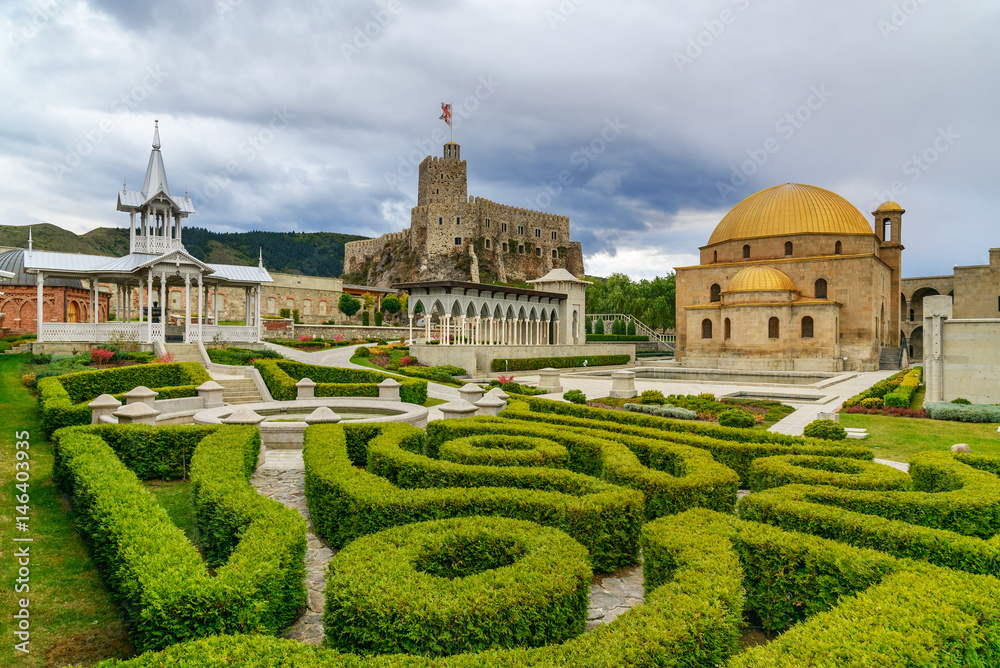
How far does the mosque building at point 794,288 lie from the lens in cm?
3556

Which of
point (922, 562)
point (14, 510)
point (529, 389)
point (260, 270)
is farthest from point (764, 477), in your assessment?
point (260, 270)

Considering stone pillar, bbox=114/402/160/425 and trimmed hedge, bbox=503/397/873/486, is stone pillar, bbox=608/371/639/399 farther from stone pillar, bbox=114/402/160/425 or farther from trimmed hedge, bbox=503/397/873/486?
stone pillar, bbox=114/402/160/425

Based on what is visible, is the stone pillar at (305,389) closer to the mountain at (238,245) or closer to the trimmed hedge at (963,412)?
the trimmed hedge at (963,412)

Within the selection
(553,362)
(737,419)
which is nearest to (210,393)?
(737,419)

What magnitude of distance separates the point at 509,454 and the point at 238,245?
5097 inches

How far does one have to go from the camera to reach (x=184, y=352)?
23297 millimetres

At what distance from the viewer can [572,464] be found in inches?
363

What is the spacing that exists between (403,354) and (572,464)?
2187 centimetres

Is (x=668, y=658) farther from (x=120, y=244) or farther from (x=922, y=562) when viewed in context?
(x=120, y=244)

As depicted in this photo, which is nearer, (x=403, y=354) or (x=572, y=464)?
(x=572, y=464)

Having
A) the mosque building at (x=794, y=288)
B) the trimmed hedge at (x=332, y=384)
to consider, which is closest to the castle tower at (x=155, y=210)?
the trimmed hedge at (x=332, y=384)

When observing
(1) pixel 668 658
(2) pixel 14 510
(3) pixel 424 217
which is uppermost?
(3) pixel 424 217

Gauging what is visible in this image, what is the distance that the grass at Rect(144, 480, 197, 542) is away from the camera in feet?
22.9

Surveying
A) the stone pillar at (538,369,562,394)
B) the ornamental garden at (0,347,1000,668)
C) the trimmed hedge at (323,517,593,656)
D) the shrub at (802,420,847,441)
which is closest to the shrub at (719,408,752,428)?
the shrub at (802,420,847,441)
